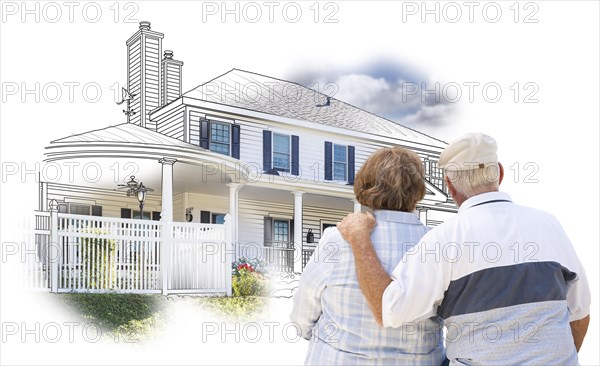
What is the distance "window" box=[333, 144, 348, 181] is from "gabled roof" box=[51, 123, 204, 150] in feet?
5.57

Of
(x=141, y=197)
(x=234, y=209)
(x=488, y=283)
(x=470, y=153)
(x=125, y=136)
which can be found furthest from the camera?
(x=234, y=209)

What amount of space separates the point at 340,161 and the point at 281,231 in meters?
1.17

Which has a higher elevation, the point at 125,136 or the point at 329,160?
the point at 125,136

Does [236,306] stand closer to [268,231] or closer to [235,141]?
[268,231]

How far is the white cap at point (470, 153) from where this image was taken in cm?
157

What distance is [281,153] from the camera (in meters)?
6.23

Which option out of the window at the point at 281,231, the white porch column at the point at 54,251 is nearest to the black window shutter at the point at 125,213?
the white porch column at the point at 54,251

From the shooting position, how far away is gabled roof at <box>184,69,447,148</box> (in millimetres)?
5863

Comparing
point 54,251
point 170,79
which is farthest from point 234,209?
point 54,251

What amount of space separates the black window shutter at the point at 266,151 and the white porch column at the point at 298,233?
0.36 metres

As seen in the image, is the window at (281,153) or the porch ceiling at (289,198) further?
the window at (281,153)

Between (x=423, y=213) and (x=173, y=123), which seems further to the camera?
(x=423, y=213)

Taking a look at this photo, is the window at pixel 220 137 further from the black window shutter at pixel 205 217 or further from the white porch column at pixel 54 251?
the white porch column at pixel 54 251

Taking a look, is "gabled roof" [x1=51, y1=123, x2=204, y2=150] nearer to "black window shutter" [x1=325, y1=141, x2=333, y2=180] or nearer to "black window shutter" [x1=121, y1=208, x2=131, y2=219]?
"black window shutter" [x1=121, y1=208, x2=131, y2=219]
